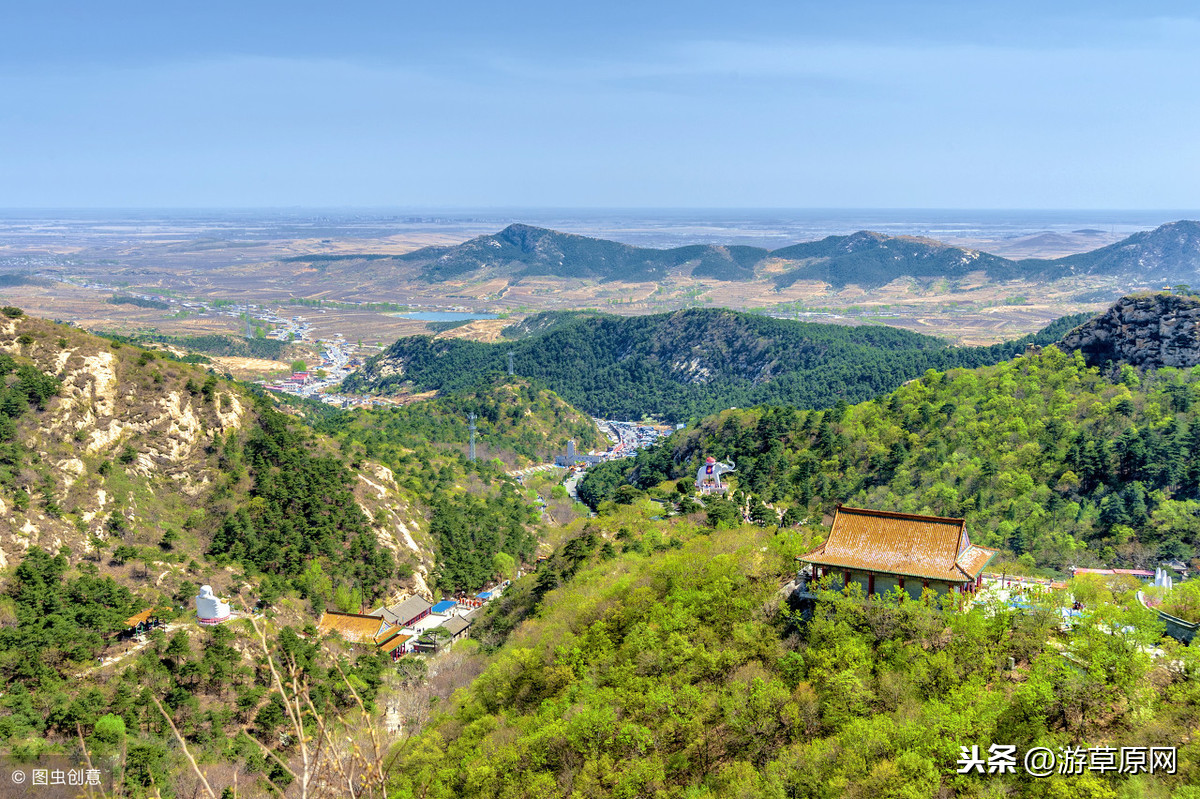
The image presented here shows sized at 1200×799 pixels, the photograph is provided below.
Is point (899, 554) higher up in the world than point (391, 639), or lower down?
higher up

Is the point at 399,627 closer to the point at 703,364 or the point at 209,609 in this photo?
the point at 209,609

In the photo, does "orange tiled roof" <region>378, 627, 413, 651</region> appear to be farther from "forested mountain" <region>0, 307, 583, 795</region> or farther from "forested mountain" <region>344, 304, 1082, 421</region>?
"forested mountain" <region>344, 304, 1082, 421</region>

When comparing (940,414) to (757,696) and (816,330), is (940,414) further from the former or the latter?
(816,330)

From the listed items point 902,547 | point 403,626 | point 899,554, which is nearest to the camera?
point 899,554

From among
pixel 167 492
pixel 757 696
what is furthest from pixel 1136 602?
pixel 167 492

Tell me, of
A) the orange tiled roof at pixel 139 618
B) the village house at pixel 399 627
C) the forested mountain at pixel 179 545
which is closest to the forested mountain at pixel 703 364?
the forested mountain at pixel 179 545

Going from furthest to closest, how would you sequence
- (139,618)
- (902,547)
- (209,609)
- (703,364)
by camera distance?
1. (703,364)
2. (209,609)
3. (139,618)
4. (902,547)

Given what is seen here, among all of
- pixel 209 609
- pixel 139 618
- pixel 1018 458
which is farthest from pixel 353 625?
pixel 1018 458
